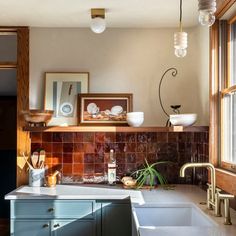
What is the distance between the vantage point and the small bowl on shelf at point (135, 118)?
3160 mm

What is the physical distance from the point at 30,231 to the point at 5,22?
6.11 ft

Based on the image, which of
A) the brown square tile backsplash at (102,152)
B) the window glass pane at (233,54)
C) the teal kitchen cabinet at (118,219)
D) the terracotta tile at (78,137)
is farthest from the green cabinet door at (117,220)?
the window glass pane at (233,54)

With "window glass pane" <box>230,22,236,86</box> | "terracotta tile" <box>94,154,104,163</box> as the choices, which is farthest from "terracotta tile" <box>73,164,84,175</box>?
"window glass pane" <box>230,22,236,86</box>

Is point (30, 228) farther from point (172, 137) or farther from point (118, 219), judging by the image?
point (172, 137)

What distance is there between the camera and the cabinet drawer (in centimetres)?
281

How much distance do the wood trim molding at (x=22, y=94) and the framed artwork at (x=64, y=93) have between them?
0.20 meters

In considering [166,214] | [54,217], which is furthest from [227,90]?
[54,217]

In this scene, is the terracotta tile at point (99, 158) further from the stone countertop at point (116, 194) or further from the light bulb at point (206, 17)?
the light bulb at point (206, 17)

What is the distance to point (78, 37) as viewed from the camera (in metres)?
3.46

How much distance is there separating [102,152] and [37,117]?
27.6 inches

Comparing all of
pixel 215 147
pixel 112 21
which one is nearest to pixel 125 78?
pixel 112 21

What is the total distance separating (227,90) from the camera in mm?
2662

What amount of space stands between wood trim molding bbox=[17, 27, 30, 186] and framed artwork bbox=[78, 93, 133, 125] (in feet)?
1.72

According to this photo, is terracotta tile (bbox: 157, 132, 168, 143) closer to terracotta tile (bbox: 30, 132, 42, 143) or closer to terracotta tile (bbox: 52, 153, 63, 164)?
terracotta tile (bbox: 52, 153, 63, 164)
